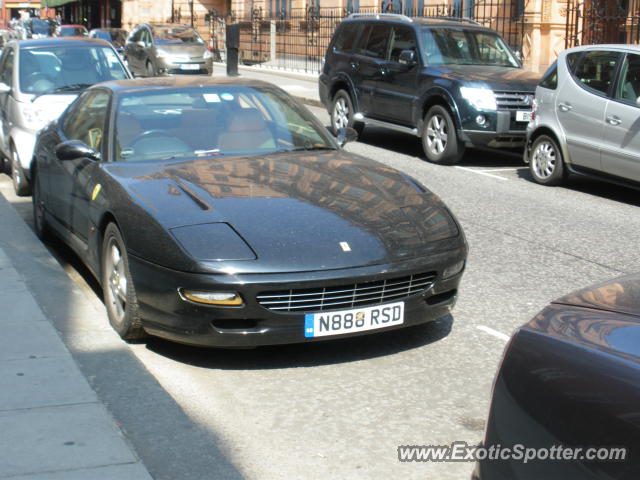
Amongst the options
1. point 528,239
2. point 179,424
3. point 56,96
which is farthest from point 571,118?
point 179,424

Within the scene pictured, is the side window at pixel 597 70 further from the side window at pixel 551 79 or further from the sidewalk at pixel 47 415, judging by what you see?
the sidewalk at pixel 47 415

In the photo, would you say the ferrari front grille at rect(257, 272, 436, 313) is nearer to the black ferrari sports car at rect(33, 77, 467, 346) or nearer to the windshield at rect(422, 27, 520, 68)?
the black ferrari sports car at rect(33, 77, 467, 346)

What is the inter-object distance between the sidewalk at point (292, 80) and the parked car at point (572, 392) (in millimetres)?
18005

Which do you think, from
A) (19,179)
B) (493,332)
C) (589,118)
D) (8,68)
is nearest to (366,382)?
(493,332)

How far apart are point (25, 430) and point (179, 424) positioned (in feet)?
A: 2.24

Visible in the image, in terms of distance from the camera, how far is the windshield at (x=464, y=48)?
45.4 feet

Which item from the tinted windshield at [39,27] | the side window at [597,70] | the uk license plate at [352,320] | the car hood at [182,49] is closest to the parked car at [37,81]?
the side window at [597,70]

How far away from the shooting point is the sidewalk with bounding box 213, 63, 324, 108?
2295 centimetres

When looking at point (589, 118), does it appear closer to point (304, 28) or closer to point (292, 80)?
point (292, 80)

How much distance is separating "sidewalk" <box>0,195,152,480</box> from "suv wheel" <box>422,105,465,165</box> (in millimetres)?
7843

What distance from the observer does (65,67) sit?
11422mm

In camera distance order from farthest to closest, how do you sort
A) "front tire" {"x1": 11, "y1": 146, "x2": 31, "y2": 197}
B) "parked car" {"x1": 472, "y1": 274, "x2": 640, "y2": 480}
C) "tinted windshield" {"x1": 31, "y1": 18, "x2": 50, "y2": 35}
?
"tinted windshield" {"x1": 31, "y1": 18, "x2": 50, "y2": 35} < "front tire" {"x1": 11, "y1": 146, "x2": 31, "y2": 197} < "parked car" {"x1": 472, "y1": 274, "x2": 640, "y2": 480}

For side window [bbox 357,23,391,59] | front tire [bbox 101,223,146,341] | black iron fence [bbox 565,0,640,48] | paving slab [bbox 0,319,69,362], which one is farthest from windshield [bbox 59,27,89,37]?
paving slab [bbox 0,319,69,362]

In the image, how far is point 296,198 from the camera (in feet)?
18.3
